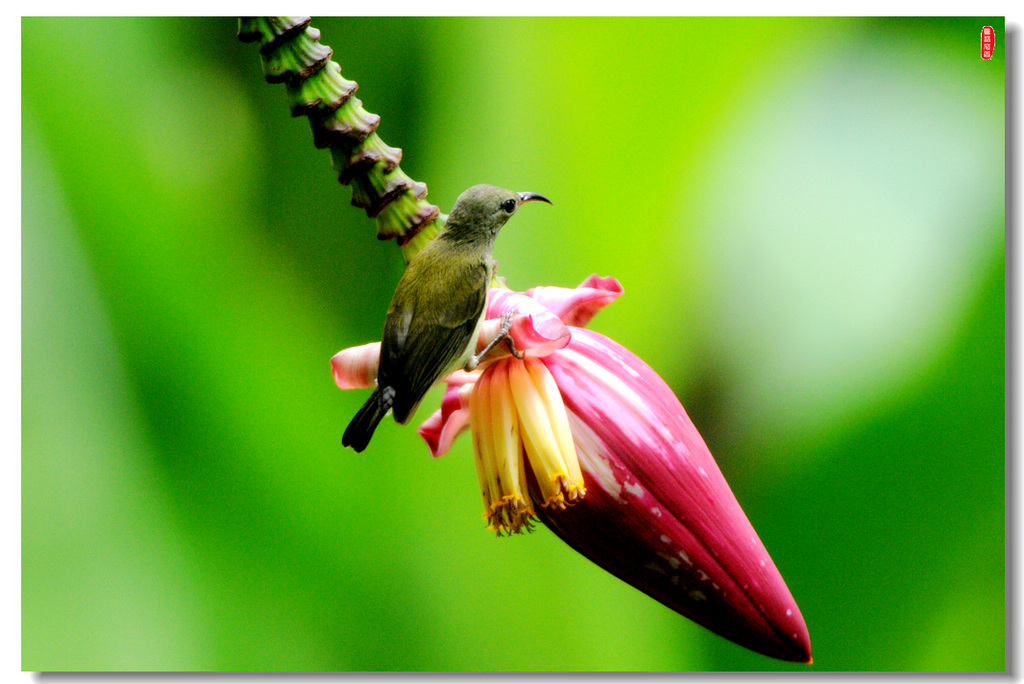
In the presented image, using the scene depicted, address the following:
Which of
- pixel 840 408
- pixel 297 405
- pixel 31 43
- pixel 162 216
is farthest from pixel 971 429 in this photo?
pixel 31 43

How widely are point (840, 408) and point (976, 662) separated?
21 centimetres

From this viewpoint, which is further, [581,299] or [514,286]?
[514,286]

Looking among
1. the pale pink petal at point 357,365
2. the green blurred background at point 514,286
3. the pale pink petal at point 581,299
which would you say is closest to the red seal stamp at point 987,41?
Answer: the green blurred background at point 514,286

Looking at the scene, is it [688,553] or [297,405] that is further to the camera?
[297,405]

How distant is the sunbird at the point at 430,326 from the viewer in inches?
13.8

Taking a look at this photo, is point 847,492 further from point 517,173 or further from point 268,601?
point 268,601

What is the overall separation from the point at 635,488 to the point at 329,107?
0.67ft

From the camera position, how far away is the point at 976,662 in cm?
58

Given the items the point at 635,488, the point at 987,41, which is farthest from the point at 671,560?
the point at 987,41

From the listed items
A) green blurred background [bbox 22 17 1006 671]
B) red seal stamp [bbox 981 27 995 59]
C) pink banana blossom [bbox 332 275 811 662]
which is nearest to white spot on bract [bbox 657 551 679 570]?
pink banana blossom [bbox 332 275 811 662]

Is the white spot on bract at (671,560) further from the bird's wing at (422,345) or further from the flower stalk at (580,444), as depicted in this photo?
the bird's wing at (422,345)

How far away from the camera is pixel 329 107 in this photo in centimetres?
31

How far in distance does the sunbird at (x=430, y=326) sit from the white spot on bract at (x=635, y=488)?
3.2 inches

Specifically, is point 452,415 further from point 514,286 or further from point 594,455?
point 514,286
